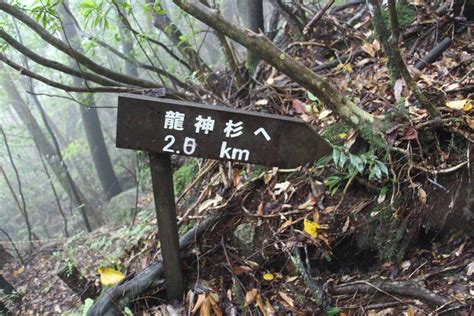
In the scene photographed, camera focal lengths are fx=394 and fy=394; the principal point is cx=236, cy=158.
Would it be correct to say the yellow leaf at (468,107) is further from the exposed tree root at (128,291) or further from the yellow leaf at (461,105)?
the exposed tree root at (128,291)

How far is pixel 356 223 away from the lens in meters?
3.00

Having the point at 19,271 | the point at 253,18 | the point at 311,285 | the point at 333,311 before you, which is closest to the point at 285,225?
the point at 311,285

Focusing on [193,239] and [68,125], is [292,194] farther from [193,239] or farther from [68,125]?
[68,125]

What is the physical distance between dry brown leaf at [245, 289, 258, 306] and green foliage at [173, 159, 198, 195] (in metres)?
2.14

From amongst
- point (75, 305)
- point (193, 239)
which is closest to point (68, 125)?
point (75, 305)

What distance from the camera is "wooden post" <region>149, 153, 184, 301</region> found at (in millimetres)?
2662

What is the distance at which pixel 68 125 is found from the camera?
795 inches

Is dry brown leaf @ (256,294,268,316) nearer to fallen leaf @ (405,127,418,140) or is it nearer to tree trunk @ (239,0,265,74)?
fallen leaf @ (405,127,418,140)

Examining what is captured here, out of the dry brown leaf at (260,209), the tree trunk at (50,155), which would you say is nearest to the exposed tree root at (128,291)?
the dry brown leaf at (260,209)

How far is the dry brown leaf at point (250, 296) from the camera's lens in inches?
116

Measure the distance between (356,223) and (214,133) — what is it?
4.44ft

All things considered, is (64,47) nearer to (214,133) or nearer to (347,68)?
(214,133)

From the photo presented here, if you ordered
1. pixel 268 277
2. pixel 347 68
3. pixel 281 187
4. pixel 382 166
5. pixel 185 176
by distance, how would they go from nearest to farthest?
pixel 382 166, pixel 268 277, pixel 281 187, pixel 347 68, pixel 185 176

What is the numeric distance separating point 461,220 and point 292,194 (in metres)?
1.26
